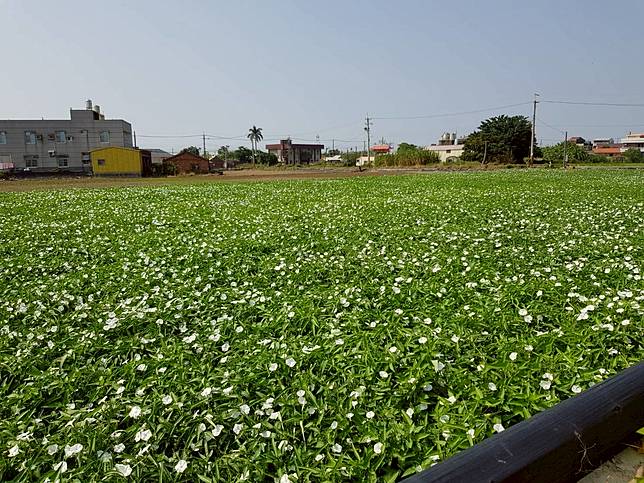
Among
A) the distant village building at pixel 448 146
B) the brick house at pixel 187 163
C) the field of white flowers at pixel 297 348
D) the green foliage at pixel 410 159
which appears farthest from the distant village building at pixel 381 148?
the field of white flowers at pixel 297 348

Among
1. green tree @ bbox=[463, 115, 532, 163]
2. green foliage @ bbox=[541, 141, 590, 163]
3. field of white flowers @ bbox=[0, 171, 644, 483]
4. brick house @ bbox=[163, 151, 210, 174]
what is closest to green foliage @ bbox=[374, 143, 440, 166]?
green tree @ bbox=[463, 115, 532, 163]

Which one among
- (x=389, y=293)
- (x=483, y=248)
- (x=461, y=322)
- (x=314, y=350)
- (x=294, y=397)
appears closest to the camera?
(x=294, y=397)

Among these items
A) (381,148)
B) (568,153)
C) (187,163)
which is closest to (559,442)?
(187,163)

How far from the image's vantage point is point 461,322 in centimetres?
386

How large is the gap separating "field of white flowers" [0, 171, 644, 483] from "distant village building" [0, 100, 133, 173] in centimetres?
6042

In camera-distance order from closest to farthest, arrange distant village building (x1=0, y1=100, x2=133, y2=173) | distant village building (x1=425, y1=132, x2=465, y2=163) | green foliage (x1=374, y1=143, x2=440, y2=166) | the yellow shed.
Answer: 1. the yellow shed
2. distant village building (x1=0, y1=100, x2=133, y2=173)
3. green foliage (x1=374, y1=143, x2=440, y2=166)
4. distant village building (x1=425, y1=132, x2=465, y2=163)

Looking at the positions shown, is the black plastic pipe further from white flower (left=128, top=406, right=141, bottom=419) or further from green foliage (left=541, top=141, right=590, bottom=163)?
green foliage (left=541, top=141, right=590, bottom=163)

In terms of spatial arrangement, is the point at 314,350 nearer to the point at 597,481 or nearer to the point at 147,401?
the point at 147,401

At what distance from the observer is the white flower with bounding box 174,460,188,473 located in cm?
229

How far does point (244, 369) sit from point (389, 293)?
6.55ft

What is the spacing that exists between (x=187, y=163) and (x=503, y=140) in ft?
149

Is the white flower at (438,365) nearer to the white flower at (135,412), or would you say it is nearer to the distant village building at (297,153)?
the white flower at (135,412)

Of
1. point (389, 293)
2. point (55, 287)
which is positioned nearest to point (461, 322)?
point (389, 293)

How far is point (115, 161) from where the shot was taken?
1939 inches
